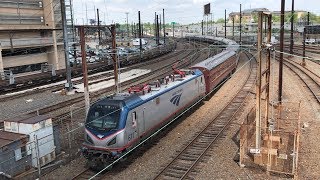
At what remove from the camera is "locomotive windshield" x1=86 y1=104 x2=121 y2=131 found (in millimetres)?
14977

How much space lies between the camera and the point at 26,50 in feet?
152

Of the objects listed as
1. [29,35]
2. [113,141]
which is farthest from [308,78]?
[29,35]

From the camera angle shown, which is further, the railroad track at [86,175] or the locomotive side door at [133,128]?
the locomotive side door at [133,128]

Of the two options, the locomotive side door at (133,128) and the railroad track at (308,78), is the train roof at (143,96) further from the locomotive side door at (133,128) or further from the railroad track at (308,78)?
the railroad track at (308,78)

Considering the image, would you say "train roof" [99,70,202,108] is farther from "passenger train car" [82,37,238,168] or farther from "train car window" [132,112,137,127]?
"train car window" [132,112,137,127]

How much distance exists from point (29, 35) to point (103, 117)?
1402 inches

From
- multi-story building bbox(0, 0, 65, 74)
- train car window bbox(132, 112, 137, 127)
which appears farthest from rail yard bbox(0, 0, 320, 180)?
multi-story building bbox(0, 0, 65, 74)

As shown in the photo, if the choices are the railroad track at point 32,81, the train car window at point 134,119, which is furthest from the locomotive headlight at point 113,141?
the railroad track at point 32,81

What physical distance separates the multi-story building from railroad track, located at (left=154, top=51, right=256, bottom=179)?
2546 cm

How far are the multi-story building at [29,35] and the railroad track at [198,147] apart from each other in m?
25.5

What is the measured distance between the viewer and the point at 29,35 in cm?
4628

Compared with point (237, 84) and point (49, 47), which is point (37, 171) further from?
point (49, 47)

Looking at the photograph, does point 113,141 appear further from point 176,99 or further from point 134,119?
point 176,99

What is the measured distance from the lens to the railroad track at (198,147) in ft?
48.1
